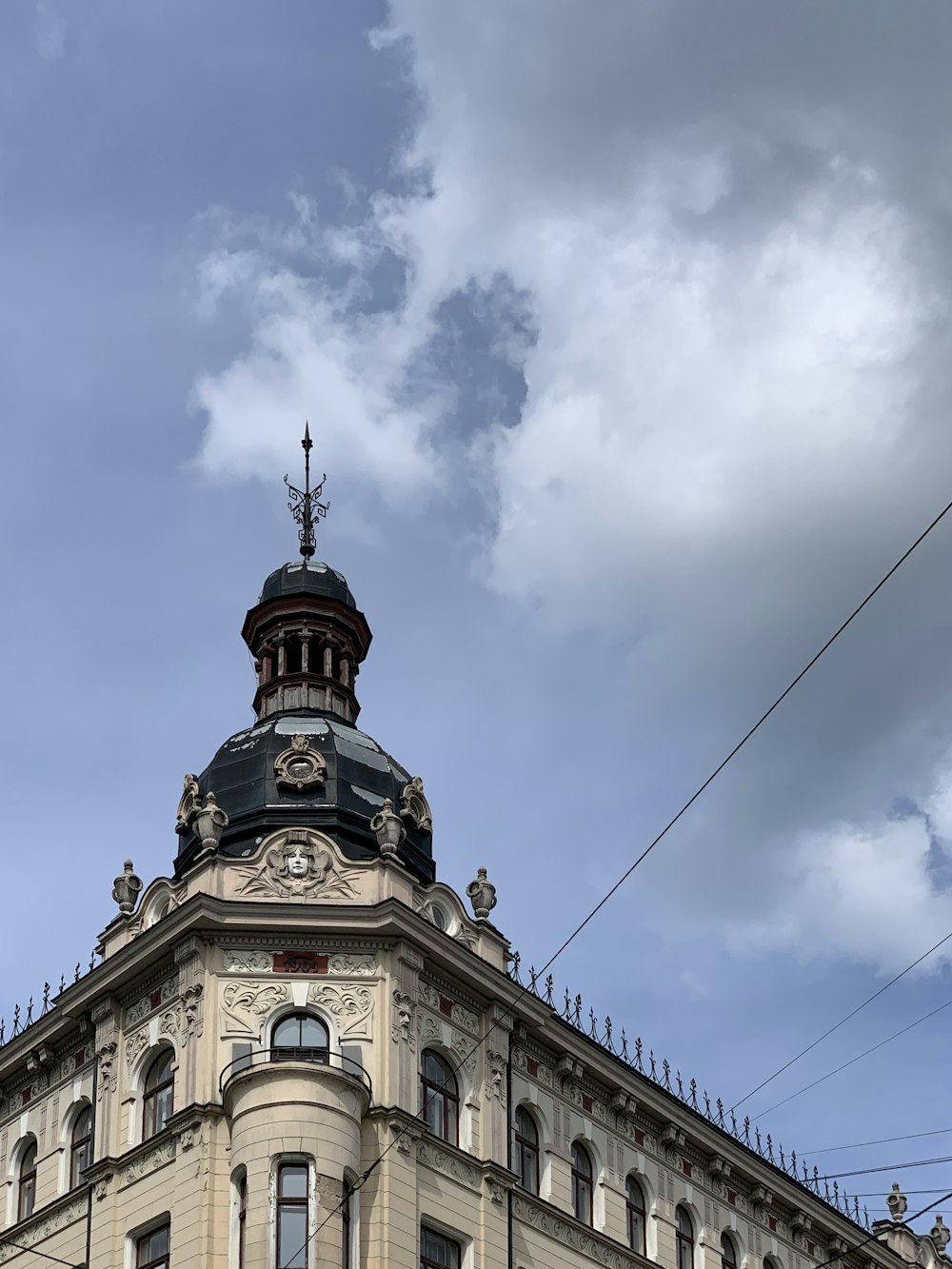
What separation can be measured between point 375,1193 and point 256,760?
13.2 meters

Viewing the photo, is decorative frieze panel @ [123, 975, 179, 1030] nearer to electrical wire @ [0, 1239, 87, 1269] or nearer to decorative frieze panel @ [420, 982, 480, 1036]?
electrical wire @ [0, 1239, 87, 1269]

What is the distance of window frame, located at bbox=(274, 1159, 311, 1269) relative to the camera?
47750 mm

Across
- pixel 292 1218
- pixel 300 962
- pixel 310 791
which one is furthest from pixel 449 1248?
pixel 310 791

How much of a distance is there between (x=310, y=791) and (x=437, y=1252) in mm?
12262

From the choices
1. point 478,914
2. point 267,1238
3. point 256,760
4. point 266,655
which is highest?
point 266,655

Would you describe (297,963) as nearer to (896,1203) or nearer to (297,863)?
(297,863)

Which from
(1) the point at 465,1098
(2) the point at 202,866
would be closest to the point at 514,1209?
(1) the point at 465,1098

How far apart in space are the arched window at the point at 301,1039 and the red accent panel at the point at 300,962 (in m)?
1.07

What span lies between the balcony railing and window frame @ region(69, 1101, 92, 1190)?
17.3 feet

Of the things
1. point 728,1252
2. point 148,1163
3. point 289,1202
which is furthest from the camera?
point 728,1252

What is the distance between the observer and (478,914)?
57.0 metres

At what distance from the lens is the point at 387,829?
55.4 m

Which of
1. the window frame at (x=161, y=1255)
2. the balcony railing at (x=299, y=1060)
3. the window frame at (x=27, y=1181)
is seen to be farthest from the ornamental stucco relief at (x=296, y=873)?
the window frame at (x=27, y=1181)

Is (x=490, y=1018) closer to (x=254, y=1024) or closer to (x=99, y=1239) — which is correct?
(x=254, y=1024)
